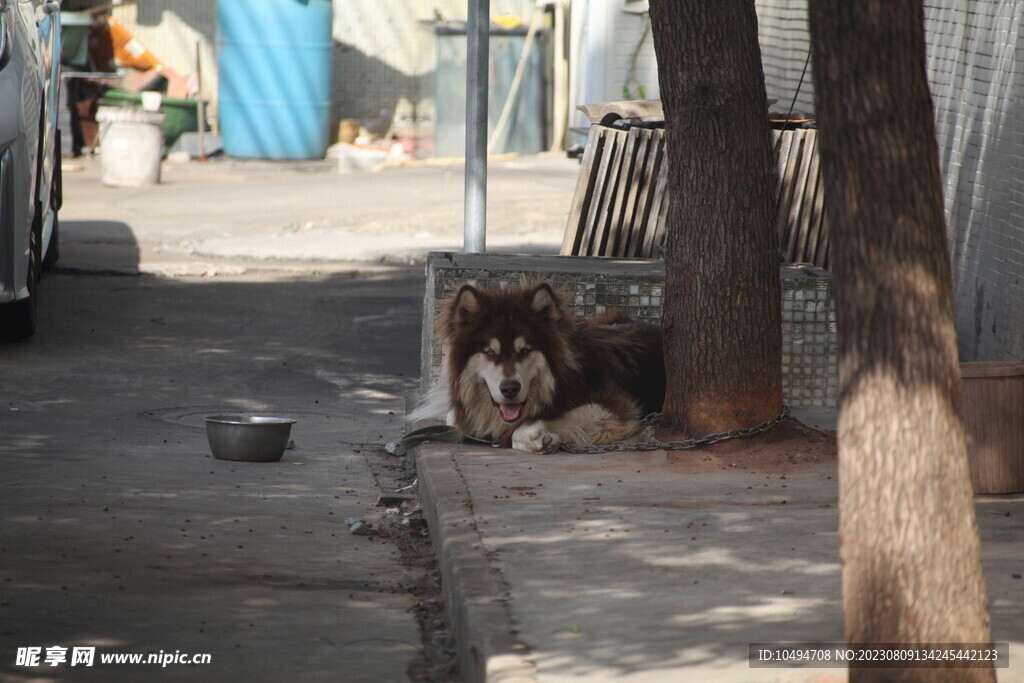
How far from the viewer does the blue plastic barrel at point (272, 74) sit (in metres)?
23.8

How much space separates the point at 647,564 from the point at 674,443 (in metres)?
2.02

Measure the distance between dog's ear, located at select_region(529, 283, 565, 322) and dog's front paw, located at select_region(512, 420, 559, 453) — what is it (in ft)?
A: 1.92

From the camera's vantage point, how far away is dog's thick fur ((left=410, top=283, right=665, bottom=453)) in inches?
271

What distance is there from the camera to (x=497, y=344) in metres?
6.87

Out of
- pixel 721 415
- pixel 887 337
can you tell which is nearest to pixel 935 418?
pixel 887 337

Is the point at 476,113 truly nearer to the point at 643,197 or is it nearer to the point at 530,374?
the point at 643,197

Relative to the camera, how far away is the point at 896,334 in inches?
126

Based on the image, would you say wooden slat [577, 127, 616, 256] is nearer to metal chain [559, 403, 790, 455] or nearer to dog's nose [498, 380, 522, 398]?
metal chain [559, 403, 790, 455]

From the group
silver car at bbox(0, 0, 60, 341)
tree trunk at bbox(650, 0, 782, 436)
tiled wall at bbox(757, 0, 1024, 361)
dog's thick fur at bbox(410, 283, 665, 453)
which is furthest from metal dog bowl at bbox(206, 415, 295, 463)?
tiled wall at bbox(757, 0, 1024, 361)

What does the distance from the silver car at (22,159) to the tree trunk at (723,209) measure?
15.4 ft

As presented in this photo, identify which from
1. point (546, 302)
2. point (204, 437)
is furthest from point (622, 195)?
point (204, 437)

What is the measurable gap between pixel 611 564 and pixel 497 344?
2297 millimetres

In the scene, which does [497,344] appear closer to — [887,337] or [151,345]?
[887,337]

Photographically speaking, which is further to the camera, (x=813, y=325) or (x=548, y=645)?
(x=813, y=325)
